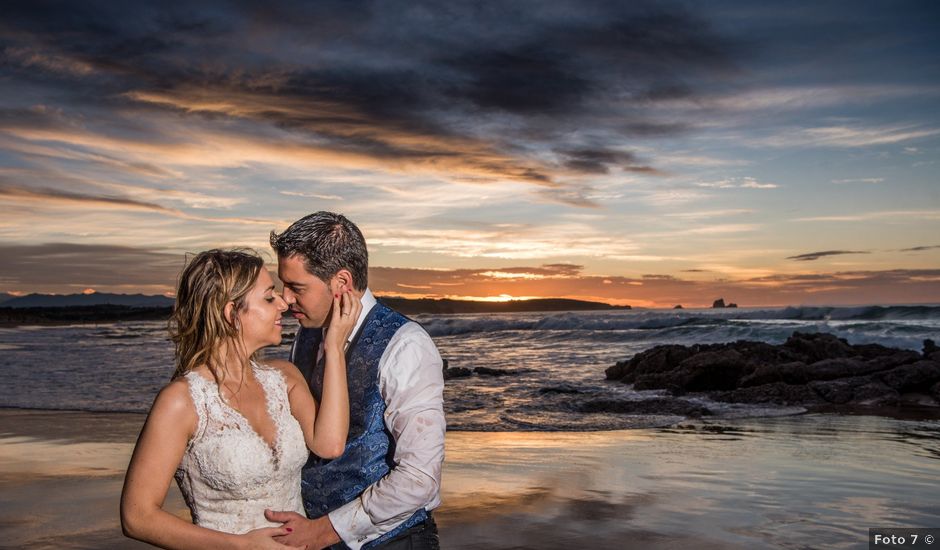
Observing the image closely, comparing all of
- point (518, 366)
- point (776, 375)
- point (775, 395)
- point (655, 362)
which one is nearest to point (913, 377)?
point (776, 375)

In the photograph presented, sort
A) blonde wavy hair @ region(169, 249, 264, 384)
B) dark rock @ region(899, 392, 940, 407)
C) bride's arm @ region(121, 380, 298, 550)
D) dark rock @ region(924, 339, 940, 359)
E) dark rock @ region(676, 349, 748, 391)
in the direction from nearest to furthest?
bride's arm @ region(121, 380, 298, 550) < blonde wavy hair @ region(169, 249, 264, 384) < dark rock @ region(899, 392, 940, 407) < dark rock @ region(676, 349, 748, 391) < dark rock @ region(924, 339, 940, 359)

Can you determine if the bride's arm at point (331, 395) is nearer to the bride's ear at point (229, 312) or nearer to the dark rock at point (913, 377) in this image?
the bride's ear at point (229, 312)

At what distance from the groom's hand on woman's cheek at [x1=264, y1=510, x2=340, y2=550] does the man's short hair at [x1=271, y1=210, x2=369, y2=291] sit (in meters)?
0.89

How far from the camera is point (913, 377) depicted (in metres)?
15.1

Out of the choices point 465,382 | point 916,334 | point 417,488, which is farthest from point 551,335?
point 417,488

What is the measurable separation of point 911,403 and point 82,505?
13076 mm

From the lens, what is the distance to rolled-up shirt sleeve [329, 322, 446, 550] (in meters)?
2.94

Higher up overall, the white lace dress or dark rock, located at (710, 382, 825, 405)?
the white lace dress

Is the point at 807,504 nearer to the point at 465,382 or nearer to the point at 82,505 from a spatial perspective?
the point at 82,505

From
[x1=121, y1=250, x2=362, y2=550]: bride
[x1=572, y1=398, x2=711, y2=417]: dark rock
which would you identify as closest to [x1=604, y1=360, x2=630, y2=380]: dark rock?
[x1=572, y1=398, x2=711, y2=417]: dark rock

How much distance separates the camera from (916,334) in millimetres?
32250

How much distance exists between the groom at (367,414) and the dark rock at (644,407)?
1122 cm

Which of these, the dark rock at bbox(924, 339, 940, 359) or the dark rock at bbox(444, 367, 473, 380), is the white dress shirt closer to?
the dark rock at bbox(924, 339, 940, 359)

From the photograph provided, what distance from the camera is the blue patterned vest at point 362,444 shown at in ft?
10.1
